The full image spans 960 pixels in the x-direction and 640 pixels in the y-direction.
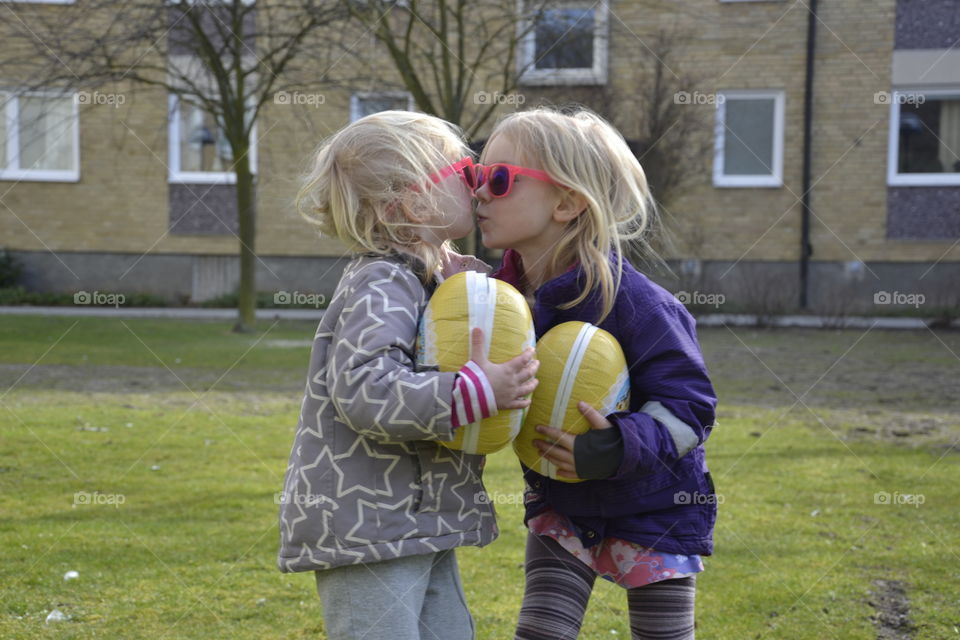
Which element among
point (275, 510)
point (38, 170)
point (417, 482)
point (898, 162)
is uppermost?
point (898, 162)

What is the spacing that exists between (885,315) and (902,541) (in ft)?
51.4

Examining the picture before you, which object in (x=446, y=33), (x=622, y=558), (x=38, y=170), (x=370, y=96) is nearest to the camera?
(x=622, y=558)

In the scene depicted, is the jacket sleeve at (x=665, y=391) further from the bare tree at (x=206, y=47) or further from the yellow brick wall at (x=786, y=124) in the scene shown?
the yellow brick wall at (x=786, y=124)

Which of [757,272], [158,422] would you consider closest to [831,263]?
[757,272]

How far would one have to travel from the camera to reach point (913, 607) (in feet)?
14.2

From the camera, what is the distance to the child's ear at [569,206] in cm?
289

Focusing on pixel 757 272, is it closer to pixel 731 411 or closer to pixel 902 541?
pixel 731 411

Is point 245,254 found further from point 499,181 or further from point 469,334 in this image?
point 469,334

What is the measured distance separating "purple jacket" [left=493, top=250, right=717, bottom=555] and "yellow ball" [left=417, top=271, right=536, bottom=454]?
30 centimetres

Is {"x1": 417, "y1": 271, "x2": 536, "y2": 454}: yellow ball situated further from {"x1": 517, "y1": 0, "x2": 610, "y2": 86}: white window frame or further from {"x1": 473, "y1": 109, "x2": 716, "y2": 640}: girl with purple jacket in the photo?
{"x1": 517, "y1": 0, "x2": 610, "y2": 86}: white window frame

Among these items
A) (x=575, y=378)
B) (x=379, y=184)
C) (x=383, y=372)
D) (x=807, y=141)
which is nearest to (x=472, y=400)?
(x=383, y=372)

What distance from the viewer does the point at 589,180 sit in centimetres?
287

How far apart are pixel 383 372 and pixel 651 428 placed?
740mm

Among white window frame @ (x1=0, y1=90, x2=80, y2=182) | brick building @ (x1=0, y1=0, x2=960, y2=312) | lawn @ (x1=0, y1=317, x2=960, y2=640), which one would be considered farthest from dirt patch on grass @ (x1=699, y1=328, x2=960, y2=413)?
white window frame @ (x1=0, y1=90, x2=80, y2=182)
